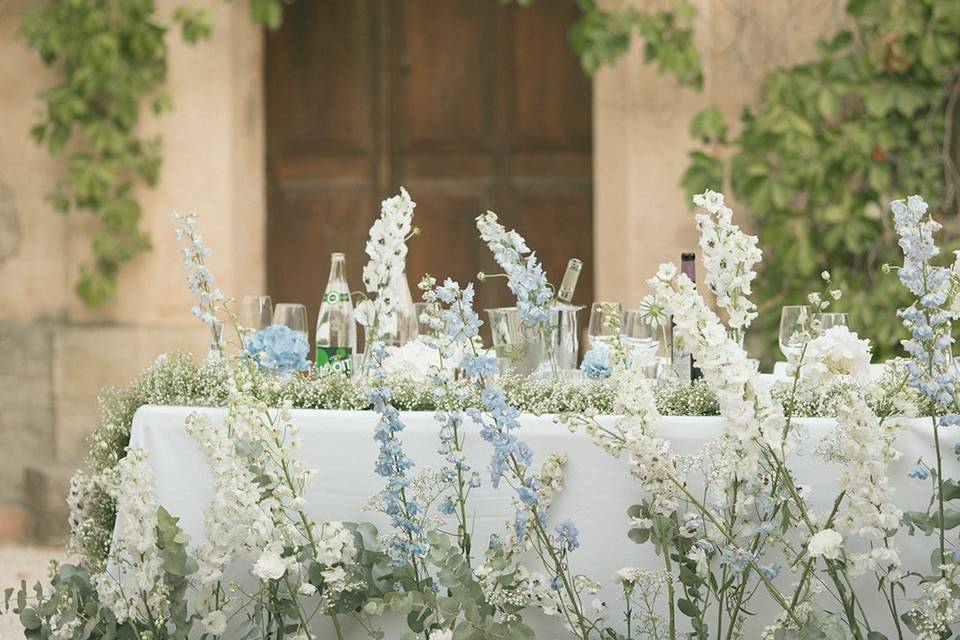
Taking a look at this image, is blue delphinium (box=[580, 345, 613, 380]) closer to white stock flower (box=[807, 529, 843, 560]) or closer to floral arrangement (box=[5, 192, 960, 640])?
floral arrangement (box=[5, 192, 960, 640])

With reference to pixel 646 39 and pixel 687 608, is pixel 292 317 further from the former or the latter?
pixel 646 39

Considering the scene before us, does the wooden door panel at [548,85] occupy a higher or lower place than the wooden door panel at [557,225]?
higher

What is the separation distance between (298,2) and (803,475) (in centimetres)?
387

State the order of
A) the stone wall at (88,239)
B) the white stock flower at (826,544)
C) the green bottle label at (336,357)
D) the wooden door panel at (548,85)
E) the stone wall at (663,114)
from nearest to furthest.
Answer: the white stock flower at (826,544), the green bottle label at (336,357), the stone wall at (663,114), the stone wall at (88,239), the wooden door panel at (548,85)

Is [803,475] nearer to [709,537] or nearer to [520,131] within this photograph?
[709,537]

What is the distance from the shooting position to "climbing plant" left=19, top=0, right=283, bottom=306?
5.21 m

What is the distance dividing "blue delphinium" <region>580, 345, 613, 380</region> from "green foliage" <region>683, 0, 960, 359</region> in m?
2.38

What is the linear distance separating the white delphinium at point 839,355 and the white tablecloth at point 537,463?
0.10m

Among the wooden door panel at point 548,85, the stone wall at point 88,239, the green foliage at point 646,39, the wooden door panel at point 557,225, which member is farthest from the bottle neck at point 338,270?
the wooden door panel at point 548,85

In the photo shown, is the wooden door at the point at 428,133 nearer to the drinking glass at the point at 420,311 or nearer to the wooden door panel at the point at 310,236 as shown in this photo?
the wooden door panel at the point at 310,236

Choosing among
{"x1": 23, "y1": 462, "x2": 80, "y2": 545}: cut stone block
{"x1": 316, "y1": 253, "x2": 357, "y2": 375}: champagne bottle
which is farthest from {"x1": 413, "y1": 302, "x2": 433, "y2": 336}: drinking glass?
{"x1": 23, "y1": 462, "x2": 80, "y2": 545}: cut stone block

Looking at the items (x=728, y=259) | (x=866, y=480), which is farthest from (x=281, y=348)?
(x=866, y=480)

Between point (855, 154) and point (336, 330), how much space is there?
8.43ft

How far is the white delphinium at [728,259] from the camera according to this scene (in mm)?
2143
